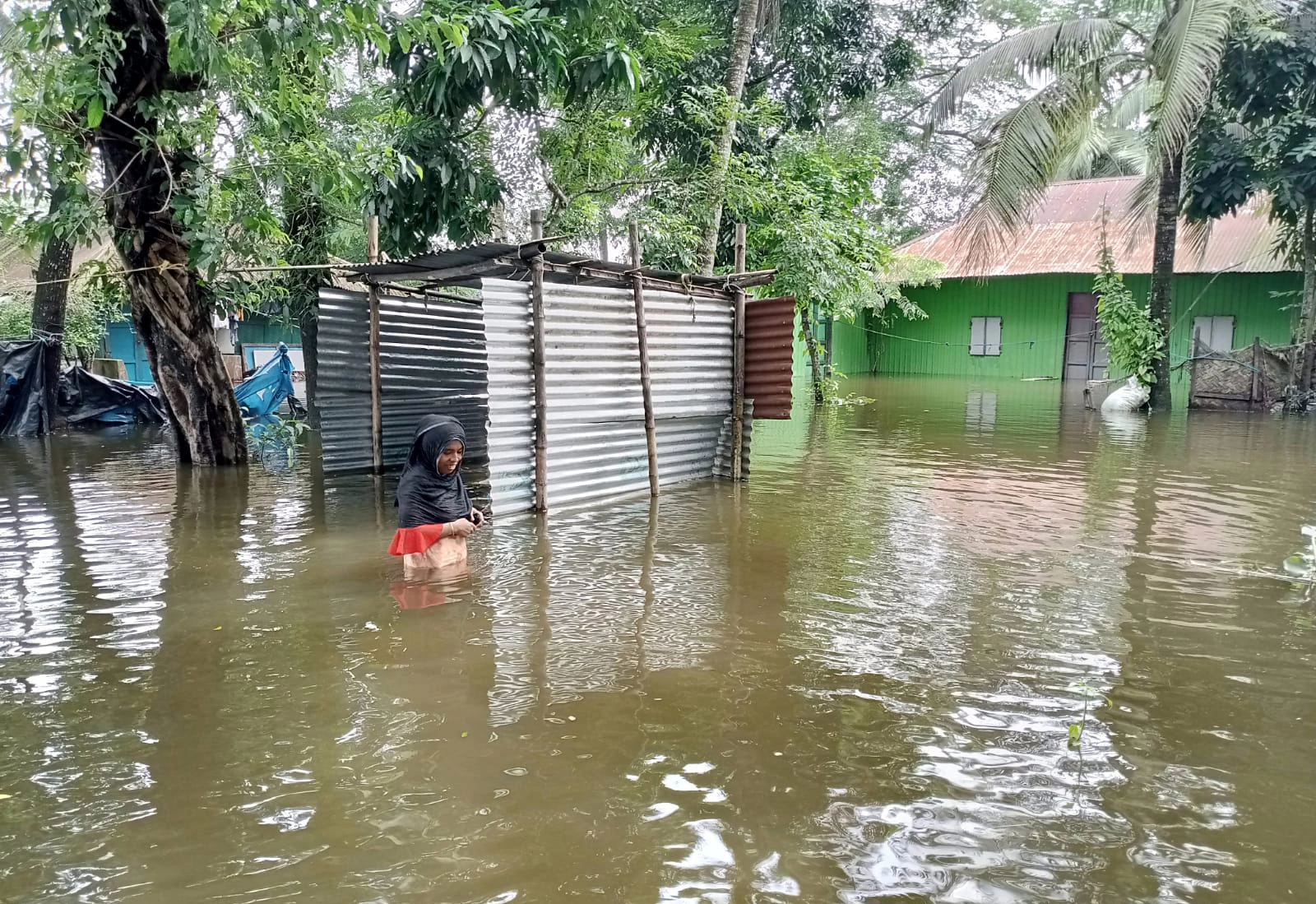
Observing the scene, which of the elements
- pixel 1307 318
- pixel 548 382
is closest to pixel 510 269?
pixel 548 382

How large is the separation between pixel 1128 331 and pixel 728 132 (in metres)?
8.75

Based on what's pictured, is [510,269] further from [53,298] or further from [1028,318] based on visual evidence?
[1028,318]

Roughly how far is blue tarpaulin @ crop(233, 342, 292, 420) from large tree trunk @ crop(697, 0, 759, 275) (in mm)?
7835

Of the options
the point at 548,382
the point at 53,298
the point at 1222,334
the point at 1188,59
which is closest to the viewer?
the point at 548,382

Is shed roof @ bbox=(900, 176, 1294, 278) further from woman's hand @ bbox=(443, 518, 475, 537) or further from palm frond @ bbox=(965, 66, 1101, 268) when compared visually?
woman's hand @ bbox=(443, 518, 475, 537)

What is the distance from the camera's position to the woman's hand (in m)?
6.05

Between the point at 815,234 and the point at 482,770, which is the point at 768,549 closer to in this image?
the point at 482,770

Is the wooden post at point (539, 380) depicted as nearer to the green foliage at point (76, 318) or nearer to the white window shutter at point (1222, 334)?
the green foliage at point (76, 318)

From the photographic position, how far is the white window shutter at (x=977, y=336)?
93.6ft

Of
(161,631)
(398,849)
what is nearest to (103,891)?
(398,849)

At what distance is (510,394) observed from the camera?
7.64 metres

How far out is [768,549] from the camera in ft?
22.8

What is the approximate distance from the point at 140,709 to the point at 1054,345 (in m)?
27.2

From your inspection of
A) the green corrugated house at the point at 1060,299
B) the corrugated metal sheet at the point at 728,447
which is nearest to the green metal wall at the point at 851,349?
the green corrugated house at the point at 1060,299
